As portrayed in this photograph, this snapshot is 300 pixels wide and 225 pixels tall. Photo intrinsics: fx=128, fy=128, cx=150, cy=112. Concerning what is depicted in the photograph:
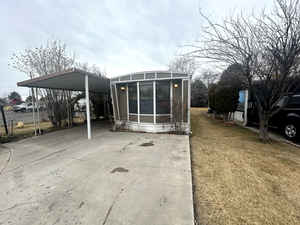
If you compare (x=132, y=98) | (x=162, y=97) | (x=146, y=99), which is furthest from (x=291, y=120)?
(x=132, y=98)

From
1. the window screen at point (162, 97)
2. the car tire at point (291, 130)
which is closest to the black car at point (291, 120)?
the car tire at point (291, 130)

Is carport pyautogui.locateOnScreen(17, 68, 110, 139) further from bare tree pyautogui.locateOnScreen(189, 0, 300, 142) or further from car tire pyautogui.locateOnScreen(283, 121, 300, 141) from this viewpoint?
car tire pyautogui.locateOnScreen(283, 121, 300, 141)

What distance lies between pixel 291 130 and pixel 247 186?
166 inches

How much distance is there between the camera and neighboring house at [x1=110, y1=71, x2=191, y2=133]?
5.59 meters

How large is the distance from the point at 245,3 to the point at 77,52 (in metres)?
9.18

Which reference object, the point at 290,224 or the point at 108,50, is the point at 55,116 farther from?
the point at 290,224

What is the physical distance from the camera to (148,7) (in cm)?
651

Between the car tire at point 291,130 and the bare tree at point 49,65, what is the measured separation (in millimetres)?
10968

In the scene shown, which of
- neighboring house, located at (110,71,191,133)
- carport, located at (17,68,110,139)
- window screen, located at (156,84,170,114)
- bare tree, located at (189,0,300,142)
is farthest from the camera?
window screen, located at (156,84,170,114)

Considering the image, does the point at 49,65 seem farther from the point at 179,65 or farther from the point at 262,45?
the point at 179,65

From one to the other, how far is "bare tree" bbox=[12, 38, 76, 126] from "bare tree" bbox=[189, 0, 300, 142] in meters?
7.77

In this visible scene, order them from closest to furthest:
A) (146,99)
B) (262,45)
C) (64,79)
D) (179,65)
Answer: (262,45) → (64,79) → (146,99) → (179,65)

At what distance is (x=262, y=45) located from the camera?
12.8ft

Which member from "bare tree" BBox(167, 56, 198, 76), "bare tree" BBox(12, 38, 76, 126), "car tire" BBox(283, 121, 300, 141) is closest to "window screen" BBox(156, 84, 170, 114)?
"car tire" BBox(283, 121, 300, 141)
